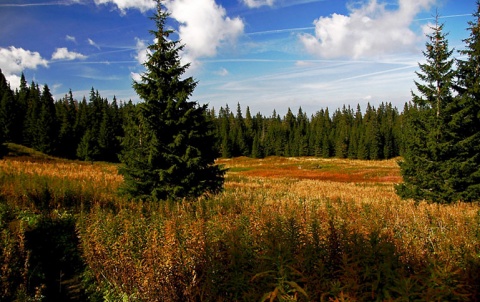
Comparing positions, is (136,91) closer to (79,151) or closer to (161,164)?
(161,164)

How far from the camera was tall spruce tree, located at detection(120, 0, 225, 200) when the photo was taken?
10852mm

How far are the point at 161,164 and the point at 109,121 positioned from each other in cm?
6286

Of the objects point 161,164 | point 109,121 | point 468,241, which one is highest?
point 109,121

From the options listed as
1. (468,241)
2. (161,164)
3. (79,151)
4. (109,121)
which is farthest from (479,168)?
(109,121)

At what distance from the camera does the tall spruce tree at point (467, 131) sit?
13195 millimetres

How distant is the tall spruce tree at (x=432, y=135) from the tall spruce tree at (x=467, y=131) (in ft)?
0.86

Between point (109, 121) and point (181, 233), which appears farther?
point (109, 121)

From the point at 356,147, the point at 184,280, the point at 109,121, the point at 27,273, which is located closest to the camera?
the point at 184,280

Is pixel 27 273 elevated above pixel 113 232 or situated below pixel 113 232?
below

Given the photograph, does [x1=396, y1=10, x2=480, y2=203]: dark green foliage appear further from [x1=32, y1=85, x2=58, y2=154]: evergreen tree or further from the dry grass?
[x1=32, y1=85, x2=58, y2=154]: evergreen tree

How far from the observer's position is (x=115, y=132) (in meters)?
67.5

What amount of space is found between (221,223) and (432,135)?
12.3 m

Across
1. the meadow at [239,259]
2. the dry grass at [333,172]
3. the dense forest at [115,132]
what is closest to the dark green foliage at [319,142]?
the dense forest at [115,132]

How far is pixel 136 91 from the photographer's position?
36.7 feet
